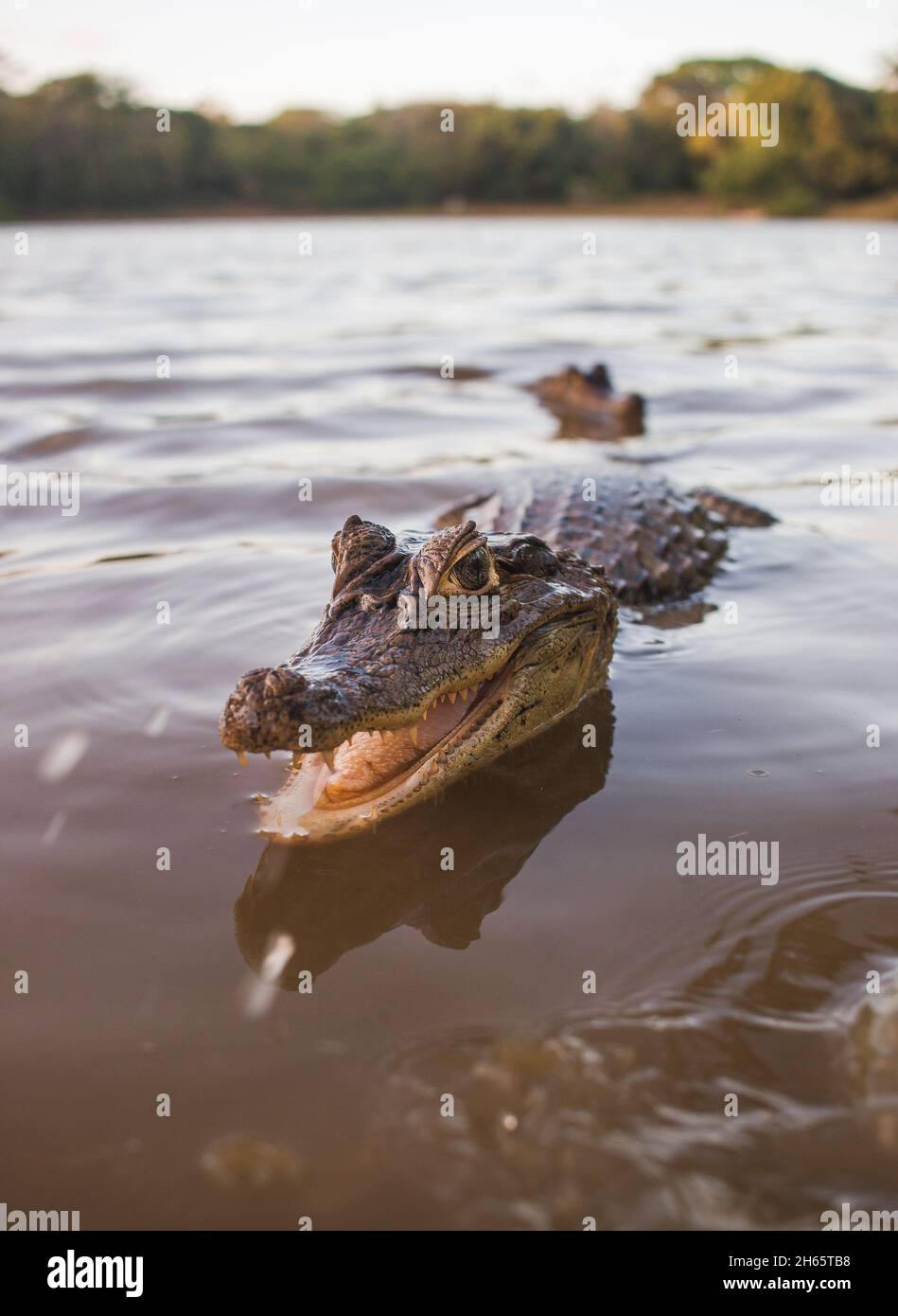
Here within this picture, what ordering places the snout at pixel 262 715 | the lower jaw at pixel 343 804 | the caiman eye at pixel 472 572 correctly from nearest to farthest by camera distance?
the snout at pixel 262 715 < the lower jaw at pixel 343 804 < the caiman eye at pixel 472 572

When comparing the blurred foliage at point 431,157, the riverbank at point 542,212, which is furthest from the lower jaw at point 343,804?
the blurred foliage at point 431,157

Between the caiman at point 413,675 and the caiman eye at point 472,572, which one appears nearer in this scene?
the caiman at point 413,675

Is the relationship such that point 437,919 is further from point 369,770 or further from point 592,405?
point 592,405

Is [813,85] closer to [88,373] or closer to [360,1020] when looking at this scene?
[88,373]

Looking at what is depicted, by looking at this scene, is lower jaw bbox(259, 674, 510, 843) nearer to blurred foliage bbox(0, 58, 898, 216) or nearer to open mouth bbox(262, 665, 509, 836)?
open mouth bbox(262, 665, 509, 836)

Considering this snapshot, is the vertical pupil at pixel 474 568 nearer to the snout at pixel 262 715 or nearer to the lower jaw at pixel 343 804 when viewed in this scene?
the lower jaw at pixel 343 804

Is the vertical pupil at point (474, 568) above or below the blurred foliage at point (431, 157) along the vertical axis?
below

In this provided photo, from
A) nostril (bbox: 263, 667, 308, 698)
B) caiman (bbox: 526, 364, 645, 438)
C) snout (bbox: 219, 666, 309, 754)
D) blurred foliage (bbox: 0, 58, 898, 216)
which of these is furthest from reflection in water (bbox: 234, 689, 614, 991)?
blurred foliage (bbox: 0, 58, 898, 216)
